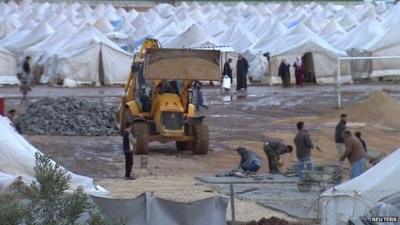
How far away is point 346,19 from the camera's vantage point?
6831 centimetres

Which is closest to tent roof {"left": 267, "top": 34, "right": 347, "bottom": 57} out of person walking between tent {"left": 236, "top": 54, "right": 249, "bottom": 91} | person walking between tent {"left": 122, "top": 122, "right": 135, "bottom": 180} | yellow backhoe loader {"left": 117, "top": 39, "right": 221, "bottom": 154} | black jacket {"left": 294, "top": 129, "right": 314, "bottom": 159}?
person walking between tent {"left": 236, "top": 54, "right": 249, "bottom": 91}

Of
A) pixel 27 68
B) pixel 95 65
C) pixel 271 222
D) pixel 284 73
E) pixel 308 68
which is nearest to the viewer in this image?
pixel 271 222

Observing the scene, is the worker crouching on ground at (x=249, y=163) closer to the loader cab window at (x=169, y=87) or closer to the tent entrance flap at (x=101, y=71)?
the loader cab window at (x=169, y=87)

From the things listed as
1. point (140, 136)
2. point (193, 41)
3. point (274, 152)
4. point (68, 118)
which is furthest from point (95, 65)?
point (274, 152)

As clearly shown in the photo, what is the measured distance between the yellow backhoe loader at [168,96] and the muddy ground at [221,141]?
0.55 m

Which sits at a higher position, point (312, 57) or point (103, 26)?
point (103, 26)

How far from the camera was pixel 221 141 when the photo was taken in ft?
92.1

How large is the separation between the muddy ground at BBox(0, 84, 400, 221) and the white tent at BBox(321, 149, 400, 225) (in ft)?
7.38

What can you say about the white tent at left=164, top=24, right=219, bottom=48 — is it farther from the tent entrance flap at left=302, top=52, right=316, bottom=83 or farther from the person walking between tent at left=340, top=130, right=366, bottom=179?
the person walking between tent at left=340, top=130, right=366, bottom=179

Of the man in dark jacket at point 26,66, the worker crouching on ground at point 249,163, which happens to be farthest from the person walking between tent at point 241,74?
the worker crouching on ground at point 249,163

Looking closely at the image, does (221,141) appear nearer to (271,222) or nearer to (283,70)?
(271,222)

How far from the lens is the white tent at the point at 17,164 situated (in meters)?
17.0

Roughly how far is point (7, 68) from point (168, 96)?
95.6 ft

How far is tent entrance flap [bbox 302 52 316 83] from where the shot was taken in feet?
168
